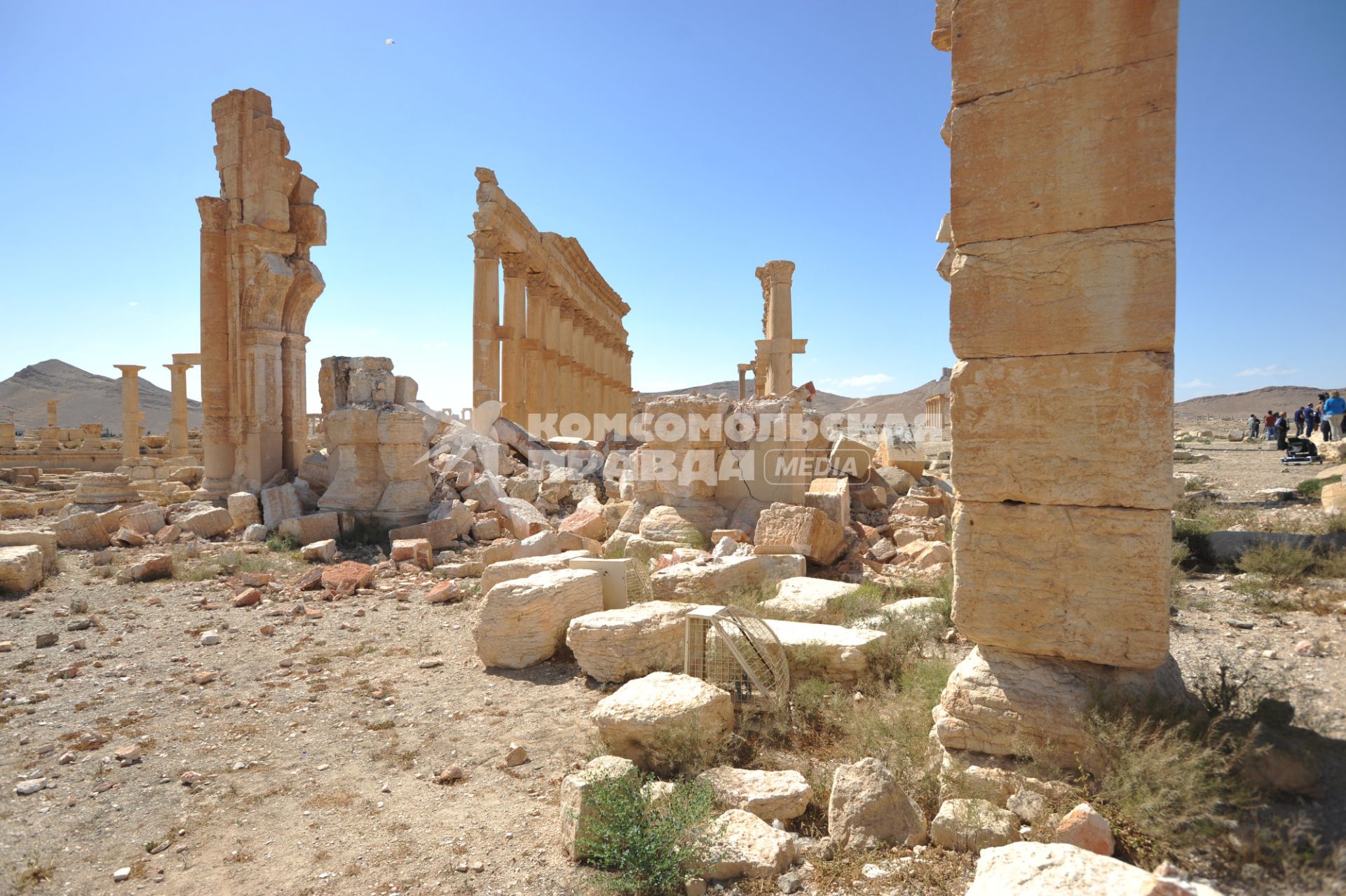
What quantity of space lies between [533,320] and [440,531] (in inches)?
520

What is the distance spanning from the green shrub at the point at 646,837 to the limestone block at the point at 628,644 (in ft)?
5.65

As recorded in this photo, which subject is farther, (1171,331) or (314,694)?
(314,694)

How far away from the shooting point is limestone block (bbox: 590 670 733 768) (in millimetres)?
3791

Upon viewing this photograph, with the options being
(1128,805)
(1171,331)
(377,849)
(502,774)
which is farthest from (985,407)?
(377,849)

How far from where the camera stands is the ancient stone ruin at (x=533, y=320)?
1823 cm

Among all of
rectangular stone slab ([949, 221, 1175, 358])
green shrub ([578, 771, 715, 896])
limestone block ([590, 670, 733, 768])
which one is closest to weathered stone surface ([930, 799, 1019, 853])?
green shrub ([578, 771, 715, 896])

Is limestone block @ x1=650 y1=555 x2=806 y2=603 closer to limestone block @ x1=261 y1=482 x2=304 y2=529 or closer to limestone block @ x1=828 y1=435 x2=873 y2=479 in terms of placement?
limestone block @ x1=828 y1=435 x2=873 y2=479

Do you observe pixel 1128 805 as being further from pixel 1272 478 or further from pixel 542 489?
pixel 1272 478

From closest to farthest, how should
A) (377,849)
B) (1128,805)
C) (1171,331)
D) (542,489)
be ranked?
1. (1128,805)
2. (1171,331)
3. (377,849)
4. (542,489)

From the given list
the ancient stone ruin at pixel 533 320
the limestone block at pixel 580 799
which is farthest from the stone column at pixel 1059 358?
the ancient stone ruin at pixel 533 320

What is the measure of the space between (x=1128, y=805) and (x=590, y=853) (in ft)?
7.10

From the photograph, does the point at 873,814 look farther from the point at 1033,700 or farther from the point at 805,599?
the point at 805,599

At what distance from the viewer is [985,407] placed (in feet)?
11.1

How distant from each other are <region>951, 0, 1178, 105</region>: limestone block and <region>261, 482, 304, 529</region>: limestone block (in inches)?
446
